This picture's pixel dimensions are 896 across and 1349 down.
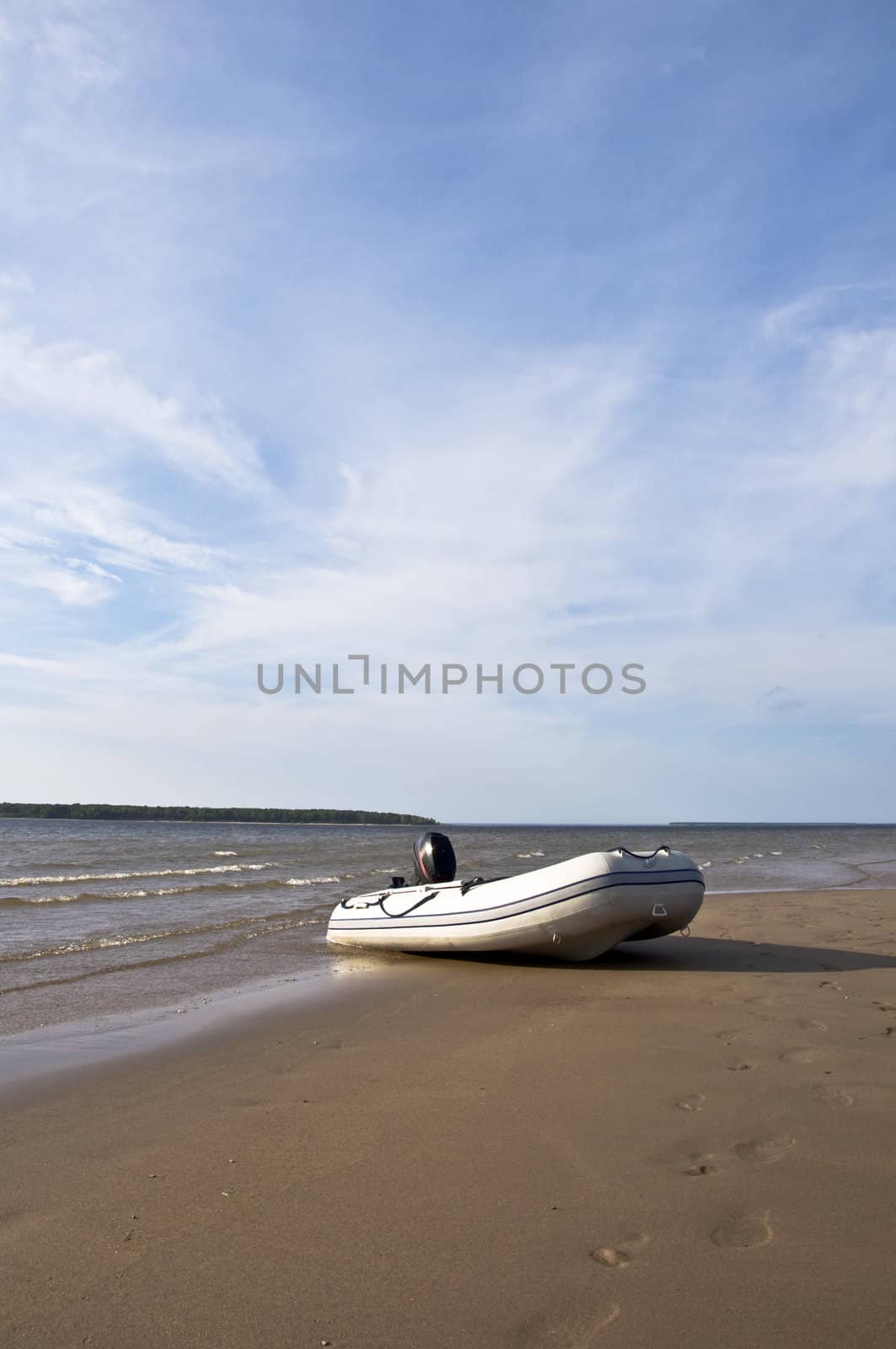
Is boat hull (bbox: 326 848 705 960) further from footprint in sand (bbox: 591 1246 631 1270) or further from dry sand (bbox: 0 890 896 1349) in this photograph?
footprint in sand (bbox: 591 1246 631 1270)

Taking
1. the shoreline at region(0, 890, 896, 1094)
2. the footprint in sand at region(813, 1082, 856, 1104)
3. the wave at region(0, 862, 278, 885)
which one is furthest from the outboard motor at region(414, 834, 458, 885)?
the wave at region(0, 862, 278, 885)

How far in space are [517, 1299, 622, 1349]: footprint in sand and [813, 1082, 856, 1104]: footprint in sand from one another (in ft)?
7.71

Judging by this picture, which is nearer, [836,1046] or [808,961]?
[836,1046]

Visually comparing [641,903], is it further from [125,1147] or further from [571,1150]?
[125,1147]

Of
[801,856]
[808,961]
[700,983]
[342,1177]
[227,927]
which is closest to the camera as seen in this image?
[342,1177]

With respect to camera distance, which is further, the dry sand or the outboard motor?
the outboard motor

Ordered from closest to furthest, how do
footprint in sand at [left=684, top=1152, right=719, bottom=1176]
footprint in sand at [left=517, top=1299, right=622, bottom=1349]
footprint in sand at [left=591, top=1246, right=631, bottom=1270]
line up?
1. footprint in sand at [left=517, top=1299, right=622, bottom=1349]
2. footprint in sand at [left=591, top=1246, right=631, bottom=1270]
3. footprint in sand at [left=684, top=1152, right=719, bottom=1176]

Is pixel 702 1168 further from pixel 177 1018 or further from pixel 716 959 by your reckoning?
pixel 716 959

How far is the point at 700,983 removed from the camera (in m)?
8.30

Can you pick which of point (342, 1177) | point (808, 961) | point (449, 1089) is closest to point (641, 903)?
point (808, 961)

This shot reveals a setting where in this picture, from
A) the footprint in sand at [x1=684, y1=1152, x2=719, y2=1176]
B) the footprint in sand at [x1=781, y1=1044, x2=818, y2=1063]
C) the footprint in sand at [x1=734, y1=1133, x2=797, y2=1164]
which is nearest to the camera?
the footprint in sand at [x1=684, y1=1152, x2=719, y2=1176]

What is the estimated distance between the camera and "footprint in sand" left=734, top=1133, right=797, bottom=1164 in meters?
3.93

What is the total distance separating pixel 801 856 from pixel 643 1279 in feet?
112

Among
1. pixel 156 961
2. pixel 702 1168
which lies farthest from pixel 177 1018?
pixel 702 1168
